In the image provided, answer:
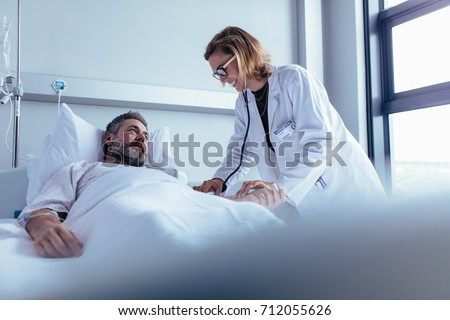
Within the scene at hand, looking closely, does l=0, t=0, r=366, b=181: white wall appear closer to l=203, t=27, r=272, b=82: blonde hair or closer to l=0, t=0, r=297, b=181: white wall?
l=0, t=0, r=297, b=181: white wall

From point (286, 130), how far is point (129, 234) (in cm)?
112

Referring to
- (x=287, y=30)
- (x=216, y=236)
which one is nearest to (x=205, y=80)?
(x=287, y=30)

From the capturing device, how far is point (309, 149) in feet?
4.84

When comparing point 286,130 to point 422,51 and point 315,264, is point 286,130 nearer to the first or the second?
point 315,264

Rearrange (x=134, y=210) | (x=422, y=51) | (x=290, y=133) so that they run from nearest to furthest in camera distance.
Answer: (x=134, y=210) < (x=290, y=133) < (x=422, y=51)

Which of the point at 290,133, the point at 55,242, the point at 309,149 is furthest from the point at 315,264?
the point at 290,133

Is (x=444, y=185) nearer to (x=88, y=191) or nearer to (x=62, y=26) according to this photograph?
(x=88, y=191)

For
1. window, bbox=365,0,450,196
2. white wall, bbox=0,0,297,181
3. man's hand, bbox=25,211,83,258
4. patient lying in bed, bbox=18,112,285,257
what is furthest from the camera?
window, bbox=365,0,450,196

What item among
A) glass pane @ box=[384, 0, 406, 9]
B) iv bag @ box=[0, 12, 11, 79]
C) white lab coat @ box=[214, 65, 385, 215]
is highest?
glass pane @ box=[384, 0, 406, 9]

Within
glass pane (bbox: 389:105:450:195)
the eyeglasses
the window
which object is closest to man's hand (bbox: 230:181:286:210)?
the eyeglasses

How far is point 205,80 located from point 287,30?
0.90 m

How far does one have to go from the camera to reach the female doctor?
4.80ft

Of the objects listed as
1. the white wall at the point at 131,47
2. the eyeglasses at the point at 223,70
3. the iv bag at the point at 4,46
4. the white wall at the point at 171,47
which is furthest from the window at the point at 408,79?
the iv bag at the point at 4,46

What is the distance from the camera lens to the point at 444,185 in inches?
14.3
